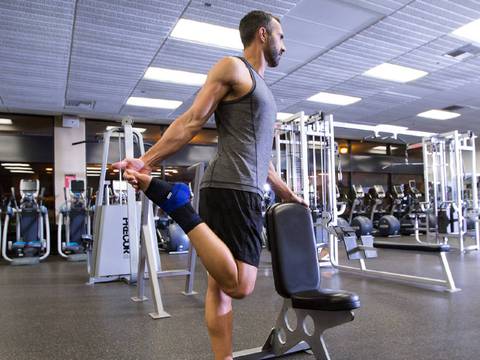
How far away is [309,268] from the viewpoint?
5.73 feet

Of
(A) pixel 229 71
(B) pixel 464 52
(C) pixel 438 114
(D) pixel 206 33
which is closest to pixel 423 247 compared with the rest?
(A) pixel 229 71

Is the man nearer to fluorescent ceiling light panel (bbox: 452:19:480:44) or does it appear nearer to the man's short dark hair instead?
the man's short dark hair

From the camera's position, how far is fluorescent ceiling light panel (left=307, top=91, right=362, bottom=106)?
23.5ft

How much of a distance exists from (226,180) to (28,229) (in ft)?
21.3

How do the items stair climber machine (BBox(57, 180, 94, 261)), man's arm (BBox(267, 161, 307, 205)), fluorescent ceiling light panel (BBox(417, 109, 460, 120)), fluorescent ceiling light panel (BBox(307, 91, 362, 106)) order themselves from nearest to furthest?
1. man's arm (BBox(267, 161, 307, 205))
2. stair climber machine (BBox(57, 180, 94, 261))
3. fluorescent ceiling light panel (BBox(307, 91, 362, 106))
4. fluorescent ceiling light panel (BBox(417, 109, 460, 120))

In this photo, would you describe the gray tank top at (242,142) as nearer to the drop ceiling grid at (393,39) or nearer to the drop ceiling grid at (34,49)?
the drop ceiling grid at (34,49)

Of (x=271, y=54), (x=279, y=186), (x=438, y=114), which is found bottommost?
(x=279, y=186)

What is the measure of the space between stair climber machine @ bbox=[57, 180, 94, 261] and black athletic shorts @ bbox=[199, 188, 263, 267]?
558 centimetres

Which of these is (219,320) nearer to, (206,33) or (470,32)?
(206,33)

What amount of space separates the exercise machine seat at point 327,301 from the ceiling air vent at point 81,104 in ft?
21.0

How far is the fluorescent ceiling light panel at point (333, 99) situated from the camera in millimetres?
7176

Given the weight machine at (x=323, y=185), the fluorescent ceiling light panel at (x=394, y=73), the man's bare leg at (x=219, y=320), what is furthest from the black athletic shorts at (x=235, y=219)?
the fluorescent ceiling light panel at (x=394, y=73)

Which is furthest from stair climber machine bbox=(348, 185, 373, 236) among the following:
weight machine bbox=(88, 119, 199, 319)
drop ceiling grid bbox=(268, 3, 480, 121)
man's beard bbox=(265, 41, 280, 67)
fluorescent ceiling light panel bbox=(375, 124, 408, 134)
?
man's beard bbox=(265, 41, 280, 67)

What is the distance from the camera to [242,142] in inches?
51.1
